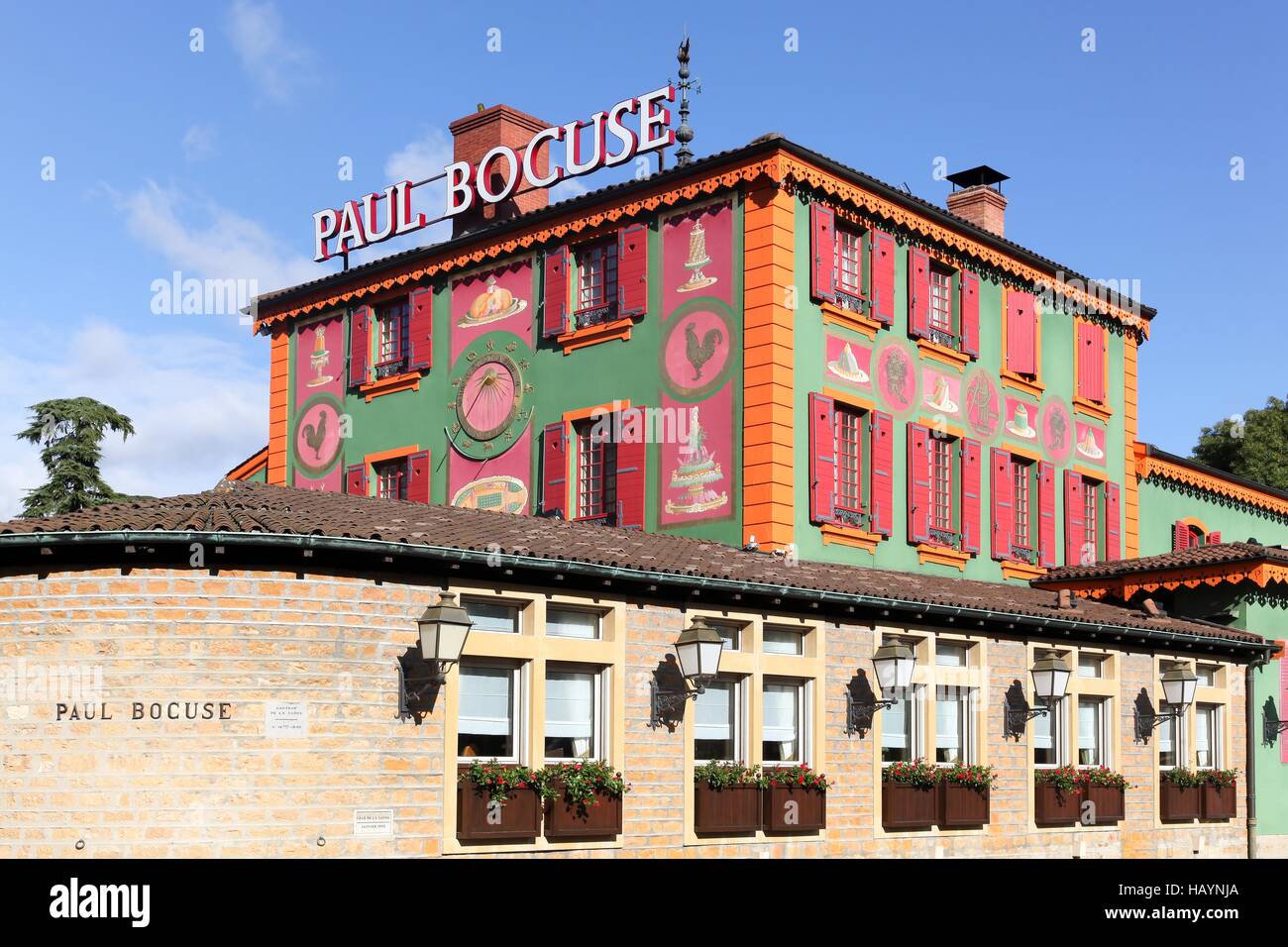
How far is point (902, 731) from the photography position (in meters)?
20.5

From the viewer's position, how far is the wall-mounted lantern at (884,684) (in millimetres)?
19047

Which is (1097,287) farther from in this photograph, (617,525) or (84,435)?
(84,435)

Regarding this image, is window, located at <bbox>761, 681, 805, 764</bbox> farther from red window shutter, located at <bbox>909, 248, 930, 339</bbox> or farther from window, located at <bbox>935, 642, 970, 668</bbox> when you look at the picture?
red window shutter, located at <bbox>909, 248, 930, 339</bbox>

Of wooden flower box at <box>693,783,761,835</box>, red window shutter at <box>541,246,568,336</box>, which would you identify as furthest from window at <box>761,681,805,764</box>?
red window shutter at <box>541,246,568,336</box>

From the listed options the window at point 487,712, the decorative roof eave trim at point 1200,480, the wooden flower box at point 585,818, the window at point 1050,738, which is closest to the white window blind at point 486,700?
the window at point 487,712

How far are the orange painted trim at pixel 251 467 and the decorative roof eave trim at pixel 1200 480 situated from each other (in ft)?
56.6

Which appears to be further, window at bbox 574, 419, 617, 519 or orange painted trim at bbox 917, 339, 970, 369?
orange painted trim at bbox 917, 339, 970, 369

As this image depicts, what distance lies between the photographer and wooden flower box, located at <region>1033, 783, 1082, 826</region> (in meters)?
22.2

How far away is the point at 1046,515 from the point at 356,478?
496 inches

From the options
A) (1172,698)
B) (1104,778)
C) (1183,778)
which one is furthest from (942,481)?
(1183,778)

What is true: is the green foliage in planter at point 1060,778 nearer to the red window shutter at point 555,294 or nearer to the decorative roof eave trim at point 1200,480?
the red window shutter at point 555,294

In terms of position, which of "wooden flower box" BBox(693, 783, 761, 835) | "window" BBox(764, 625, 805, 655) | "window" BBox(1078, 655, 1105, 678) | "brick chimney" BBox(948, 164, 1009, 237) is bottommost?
"wooden flower box" BBox(693, 783, 761, 835)

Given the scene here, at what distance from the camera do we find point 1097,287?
99.7ft

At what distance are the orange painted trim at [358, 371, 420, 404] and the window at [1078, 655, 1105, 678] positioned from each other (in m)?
12.3
